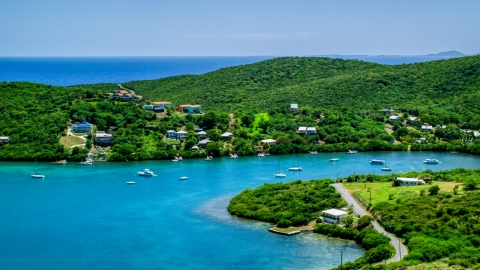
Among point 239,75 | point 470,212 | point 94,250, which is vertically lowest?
point 94,250

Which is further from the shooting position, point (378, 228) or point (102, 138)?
point (102, 138)

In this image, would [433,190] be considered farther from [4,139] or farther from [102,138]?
[4,139]

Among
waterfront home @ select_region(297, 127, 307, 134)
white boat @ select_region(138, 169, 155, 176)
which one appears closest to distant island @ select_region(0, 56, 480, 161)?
waterfront home @ select_region(297, 127, 307, 134)

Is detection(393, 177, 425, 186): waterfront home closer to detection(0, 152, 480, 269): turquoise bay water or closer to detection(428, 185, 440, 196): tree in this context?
detection(428, 185, 440, 196): tree

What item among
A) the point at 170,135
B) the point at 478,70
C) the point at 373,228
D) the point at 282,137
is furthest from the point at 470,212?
the point at 478,70

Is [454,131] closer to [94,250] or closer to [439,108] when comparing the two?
[439,108]

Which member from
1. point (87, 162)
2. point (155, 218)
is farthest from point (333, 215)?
point (87, 162)
